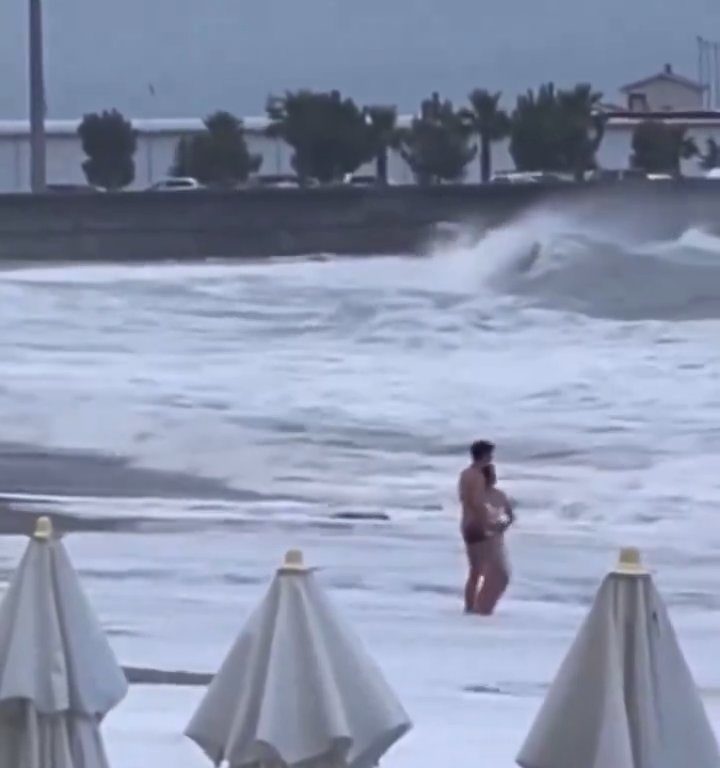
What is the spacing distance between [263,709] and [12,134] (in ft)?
193

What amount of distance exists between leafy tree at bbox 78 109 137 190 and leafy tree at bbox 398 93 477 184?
691 cm

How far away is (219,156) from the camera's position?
2290 inches

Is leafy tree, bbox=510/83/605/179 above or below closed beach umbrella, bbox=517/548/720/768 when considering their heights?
above

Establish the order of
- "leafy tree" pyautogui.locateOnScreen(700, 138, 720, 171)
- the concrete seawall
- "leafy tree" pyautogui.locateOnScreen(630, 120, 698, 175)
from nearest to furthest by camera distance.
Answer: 1. the concrete seawall
2. "leafy tree" pyautogui.locateOnScreen(630, 120, 698, 175)
3. "leafy tree" pyautogui.locateOnScreen(700, 138, 720, 171)

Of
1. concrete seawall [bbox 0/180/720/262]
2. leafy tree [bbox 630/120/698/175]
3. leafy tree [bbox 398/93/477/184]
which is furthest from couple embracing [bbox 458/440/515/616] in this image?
leafy tree [bbox 630/120/698/175]

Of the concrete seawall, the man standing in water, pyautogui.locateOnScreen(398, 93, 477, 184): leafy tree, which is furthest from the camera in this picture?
pyautogui.locateOnScreen(398, 93, 477, 184): leafy tree

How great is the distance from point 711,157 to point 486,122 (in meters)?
7.63

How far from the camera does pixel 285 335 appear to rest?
34.3 m

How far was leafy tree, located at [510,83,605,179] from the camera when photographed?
57.8m

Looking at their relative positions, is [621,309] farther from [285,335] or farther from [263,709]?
[263,709]

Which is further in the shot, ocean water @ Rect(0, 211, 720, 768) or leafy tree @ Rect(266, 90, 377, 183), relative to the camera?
leafy tree @ Rect(266, 90, 377, 183)

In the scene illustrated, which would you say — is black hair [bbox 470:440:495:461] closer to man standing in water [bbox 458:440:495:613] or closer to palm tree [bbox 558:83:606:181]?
man standing in water [bbox 458:440:495:613]

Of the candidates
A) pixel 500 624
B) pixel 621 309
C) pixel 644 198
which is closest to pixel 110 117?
pixel 644 198

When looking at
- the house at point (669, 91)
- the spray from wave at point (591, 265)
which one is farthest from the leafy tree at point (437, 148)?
the house at point (669, 91)
